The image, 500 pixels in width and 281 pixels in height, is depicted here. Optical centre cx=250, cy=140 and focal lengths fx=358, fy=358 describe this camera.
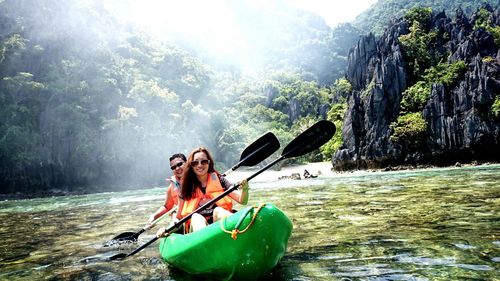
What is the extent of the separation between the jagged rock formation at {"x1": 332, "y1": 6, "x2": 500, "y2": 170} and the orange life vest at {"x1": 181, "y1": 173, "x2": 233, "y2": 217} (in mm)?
39426

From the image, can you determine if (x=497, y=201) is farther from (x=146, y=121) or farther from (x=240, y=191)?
(x=146, y=121)

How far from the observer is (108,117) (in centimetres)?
5659

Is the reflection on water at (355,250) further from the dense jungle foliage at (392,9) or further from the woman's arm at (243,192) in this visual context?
the dense jungle foliage at (392,9)

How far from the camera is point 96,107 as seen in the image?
5616cm

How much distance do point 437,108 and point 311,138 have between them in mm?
40712

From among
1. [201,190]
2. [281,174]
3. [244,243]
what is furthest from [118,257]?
[281,174]

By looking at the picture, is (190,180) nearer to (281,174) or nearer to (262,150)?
(262,150)

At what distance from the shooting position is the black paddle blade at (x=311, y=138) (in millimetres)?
5434

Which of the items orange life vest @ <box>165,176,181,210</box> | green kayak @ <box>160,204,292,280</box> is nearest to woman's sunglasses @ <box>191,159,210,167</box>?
green kayak @ <box>160,204,292,280</box>

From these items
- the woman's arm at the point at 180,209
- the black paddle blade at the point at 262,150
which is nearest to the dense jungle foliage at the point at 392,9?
the black paddle blade at the point at 262,150

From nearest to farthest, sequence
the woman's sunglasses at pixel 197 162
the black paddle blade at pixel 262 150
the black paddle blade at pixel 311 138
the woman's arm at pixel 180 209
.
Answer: the woman's sunglasses at pixel 197 162, the woman's arm at pixel 180 209, the black paddle blade at pixel 311 138, the black paddle blade at pixel 262 150

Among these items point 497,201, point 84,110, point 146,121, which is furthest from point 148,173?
point 497,201

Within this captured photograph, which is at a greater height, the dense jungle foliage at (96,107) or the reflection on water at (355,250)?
the dense jungle foliage at (96,107)

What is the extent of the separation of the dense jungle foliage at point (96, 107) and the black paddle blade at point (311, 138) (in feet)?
138
